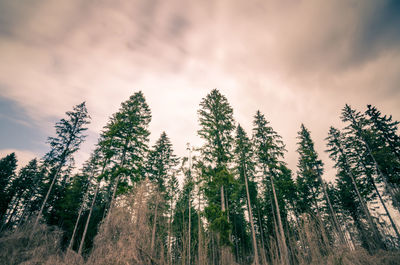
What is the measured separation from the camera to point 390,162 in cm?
1778

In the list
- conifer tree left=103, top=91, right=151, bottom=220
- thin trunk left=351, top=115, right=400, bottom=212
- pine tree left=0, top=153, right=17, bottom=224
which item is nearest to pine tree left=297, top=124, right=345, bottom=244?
thin trunk left=351, top=115, right=400, bottom=212

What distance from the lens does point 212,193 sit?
1382 cm

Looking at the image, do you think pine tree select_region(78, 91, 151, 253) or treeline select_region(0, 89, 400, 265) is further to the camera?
pine tree select_region(78, 91, 151, 253)

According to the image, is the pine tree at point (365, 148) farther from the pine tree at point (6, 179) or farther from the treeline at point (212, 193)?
the pine tree at point (6, 179)

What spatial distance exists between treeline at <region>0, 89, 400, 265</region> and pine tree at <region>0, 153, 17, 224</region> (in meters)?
0.15

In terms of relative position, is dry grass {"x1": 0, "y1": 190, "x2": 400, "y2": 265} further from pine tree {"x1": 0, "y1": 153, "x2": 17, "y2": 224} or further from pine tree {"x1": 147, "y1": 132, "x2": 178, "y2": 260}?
Answer: pine tree {"x1": 0, "y1": 153, "x2": 17, "y2": 224}

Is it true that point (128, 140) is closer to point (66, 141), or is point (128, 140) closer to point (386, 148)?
point (66, 141)

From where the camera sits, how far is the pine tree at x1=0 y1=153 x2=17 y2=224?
24766 millimetres

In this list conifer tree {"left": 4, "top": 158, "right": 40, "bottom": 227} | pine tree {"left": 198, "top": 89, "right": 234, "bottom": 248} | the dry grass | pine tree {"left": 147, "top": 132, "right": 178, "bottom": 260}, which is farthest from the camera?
conifer tree {"left": 4, "top": 158, "right": 40, "bottom": 227}

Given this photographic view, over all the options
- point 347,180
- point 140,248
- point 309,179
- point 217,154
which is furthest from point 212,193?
point 347,180

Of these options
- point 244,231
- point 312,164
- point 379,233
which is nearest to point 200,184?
point 379,233

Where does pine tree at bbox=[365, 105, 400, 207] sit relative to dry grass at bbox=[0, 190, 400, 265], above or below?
above

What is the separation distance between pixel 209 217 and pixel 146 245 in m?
6.08

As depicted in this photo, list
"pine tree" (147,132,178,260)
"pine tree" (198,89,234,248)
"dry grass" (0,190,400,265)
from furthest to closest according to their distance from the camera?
"pine tree" (147,132,178,260) < "pine tree" (198,89,234,248) < "dry grass" (0,190,400,265)
